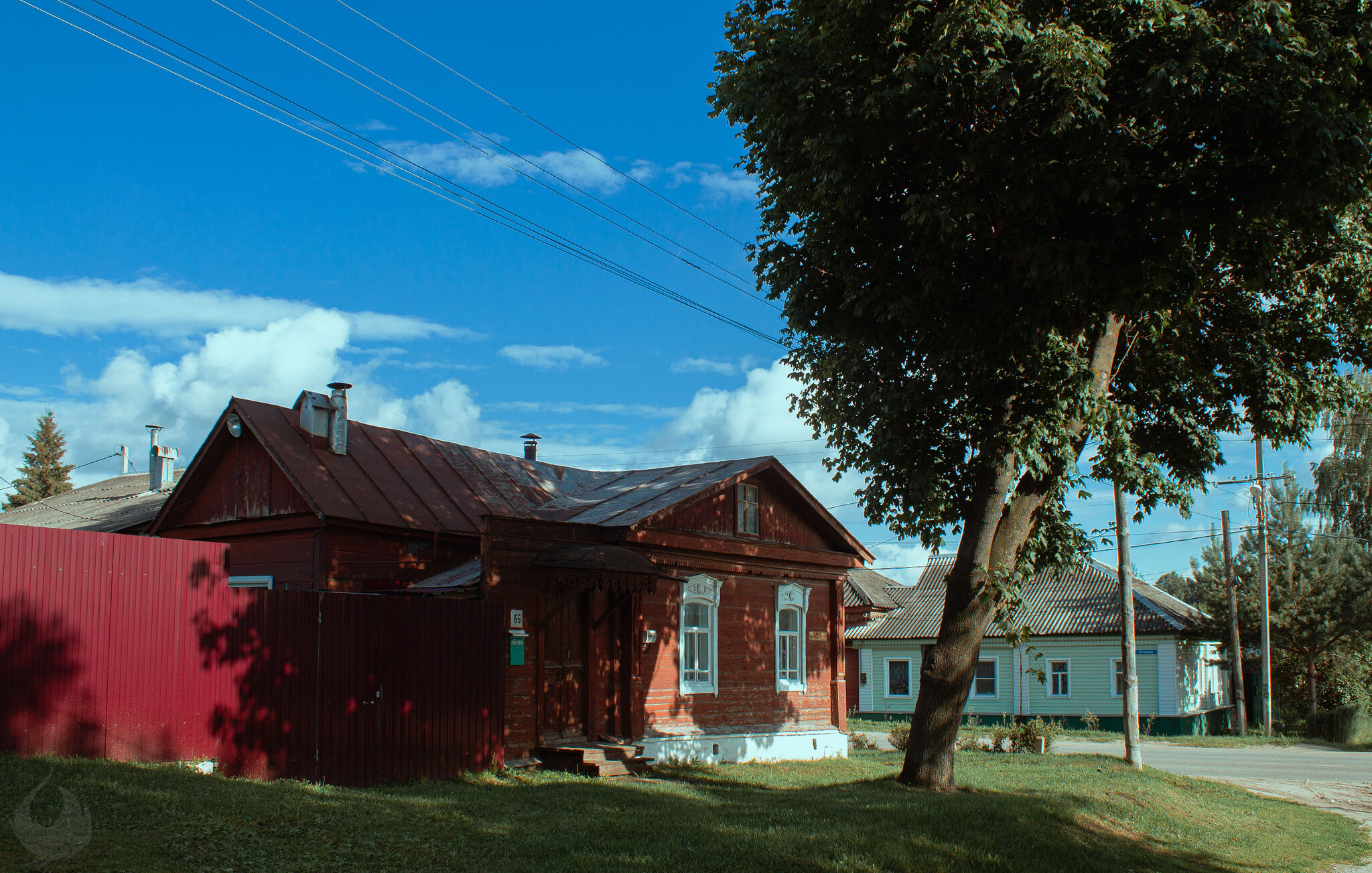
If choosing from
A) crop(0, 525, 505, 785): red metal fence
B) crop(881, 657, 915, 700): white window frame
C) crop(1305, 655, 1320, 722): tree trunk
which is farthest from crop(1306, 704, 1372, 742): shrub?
crop(0, 525, 505, 785): red metal fence

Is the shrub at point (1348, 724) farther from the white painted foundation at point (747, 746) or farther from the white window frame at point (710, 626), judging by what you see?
the white window frame at point (710, 626)

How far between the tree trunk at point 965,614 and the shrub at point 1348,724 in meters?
23.6

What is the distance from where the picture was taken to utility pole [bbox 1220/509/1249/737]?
104 ft

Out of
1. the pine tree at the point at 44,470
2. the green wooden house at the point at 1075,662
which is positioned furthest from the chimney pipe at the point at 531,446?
the pine tree at the point at 44,470

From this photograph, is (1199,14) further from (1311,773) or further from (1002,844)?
(1311,773)

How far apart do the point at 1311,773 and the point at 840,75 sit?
19.2 m

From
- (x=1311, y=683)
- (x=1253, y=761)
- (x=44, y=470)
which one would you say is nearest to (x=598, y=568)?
(x=1253, y=761)

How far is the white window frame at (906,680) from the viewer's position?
3766 cm

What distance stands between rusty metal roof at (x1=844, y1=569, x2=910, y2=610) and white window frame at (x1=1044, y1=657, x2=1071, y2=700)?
5708 millimetres

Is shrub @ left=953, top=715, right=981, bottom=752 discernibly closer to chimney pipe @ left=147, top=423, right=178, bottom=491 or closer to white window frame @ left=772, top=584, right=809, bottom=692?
white window frame @ left=772, top=584, right=809, bottom=692

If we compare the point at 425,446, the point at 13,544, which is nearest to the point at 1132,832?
the point at 13,544

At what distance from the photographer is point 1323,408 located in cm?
1497

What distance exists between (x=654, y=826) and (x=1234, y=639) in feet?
93.0

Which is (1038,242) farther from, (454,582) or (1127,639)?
(1127,639)
